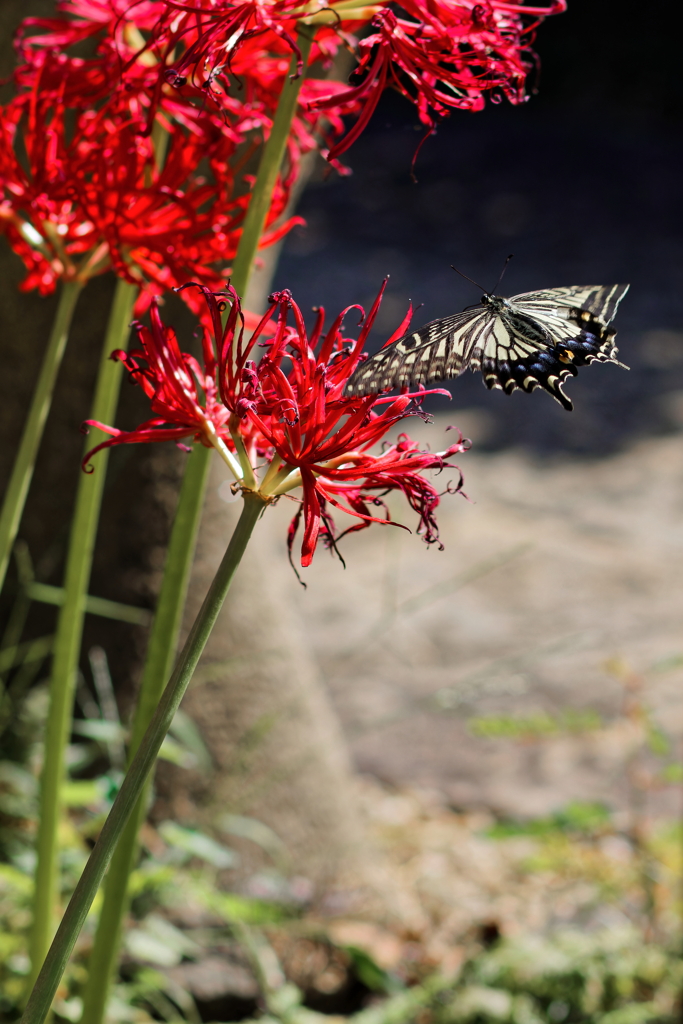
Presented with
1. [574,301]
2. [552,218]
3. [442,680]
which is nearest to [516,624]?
[442,680]

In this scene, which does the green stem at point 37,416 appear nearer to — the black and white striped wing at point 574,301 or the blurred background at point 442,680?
the blurred background at point 442,680

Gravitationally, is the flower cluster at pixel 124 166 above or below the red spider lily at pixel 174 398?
above

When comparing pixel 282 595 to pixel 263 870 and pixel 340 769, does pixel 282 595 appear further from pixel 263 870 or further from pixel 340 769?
pixel 263 870

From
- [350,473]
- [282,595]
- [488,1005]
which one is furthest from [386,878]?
[350,473]

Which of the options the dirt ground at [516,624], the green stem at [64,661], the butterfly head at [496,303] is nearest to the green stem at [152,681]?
the green stem at [64,661]

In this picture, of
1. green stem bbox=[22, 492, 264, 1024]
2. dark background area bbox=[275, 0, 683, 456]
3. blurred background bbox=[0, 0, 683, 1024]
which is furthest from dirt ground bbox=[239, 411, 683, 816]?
green stem bbox=[22, 492, 264, 1024]

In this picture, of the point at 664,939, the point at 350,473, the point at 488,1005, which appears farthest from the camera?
the point at 664,939
